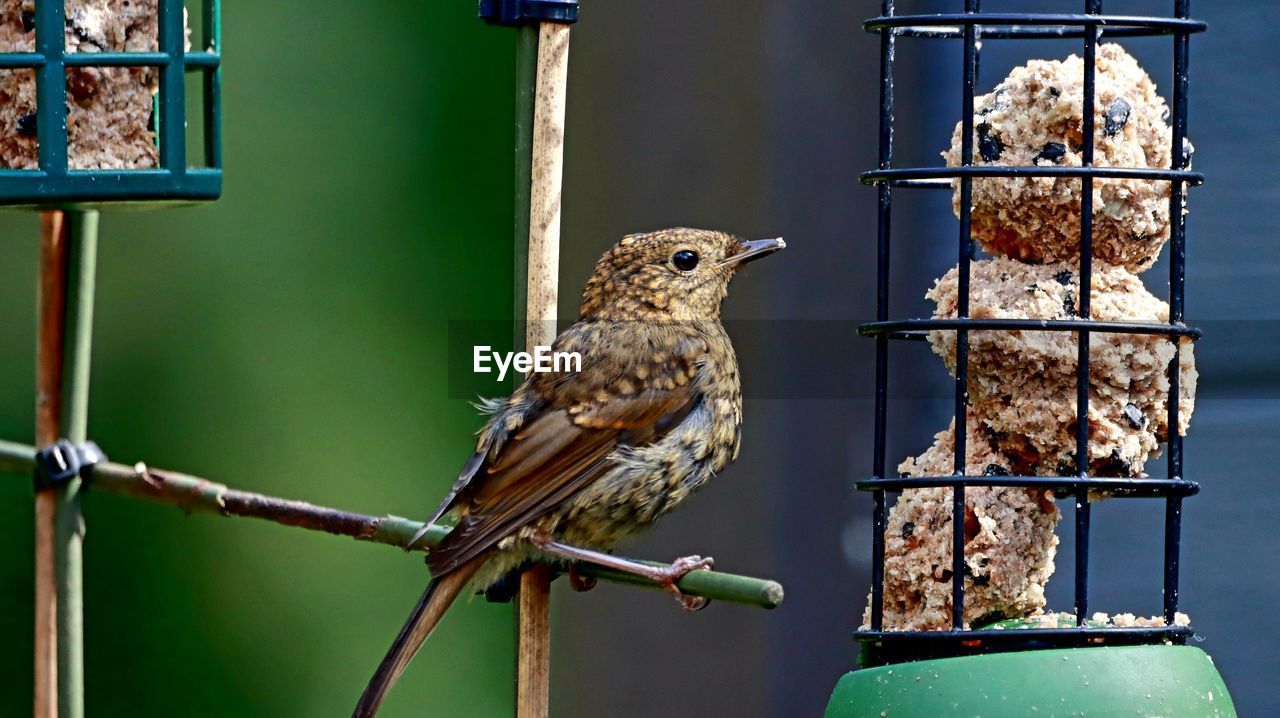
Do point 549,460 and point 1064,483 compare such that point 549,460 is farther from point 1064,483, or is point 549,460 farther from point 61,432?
point 1064,483

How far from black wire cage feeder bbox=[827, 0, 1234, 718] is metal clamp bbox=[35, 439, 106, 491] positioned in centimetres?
179

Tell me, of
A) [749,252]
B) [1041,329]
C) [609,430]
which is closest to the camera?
[1041,329]

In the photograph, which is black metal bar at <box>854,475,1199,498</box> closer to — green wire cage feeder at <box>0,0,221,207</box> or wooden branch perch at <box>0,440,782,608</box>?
wooden branch perch at <box>0,440,782,608</box>

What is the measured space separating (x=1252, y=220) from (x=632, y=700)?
2.56 meters

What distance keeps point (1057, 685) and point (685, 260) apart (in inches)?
72.4

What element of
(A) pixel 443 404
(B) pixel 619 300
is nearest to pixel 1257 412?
(B) pixel 619 300

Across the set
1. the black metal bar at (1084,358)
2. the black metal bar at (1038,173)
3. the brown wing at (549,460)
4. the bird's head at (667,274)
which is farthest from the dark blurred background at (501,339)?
the black metal bar at (1084,358)

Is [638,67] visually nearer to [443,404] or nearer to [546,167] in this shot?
[443,404]

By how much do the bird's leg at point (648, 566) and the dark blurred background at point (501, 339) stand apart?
60.8 inches

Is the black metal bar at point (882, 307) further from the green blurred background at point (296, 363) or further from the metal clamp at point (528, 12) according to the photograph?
the green blurred background at point (296, 363)

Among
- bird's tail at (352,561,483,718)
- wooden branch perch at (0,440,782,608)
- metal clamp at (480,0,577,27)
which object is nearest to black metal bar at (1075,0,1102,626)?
wooden branch perch at (0,440,782,608)

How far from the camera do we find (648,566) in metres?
3.18

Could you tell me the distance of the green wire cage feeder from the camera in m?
3.86

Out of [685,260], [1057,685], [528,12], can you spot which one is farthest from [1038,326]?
[685,260]
